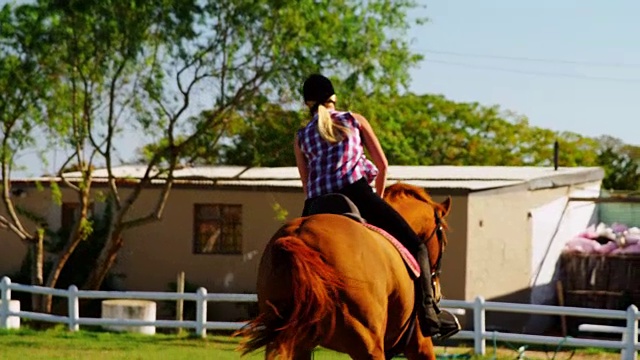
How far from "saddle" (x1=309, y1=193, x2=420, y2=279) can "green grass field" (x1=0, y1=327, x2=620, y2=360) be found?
6822mm

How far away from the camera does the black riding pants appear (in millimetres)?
8242

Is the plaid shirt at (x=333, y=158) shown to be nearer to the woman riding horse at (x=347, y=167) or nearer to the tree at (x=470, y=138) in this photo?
the woman riding horse at (x=347, y=167)

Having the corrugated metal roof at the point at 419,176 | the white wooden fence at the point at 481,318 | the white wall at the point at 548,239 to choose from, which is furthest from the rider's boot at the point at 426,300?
the white wall at the point at 548,239

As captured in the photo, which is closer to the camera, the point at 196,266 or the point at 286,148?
the point at 286,148

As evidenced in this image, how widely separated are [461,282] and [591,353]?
5971mm

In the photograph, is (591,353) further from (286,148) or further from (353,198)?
(353,198)

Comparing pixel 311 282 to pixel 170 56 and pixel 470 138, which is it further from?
pixel 470 138

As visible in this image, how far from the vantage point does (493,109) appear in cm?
6531

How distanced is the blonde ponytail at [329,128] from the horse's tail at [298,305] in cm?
106

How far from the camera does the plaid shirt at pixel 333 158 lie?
8195 millimetres

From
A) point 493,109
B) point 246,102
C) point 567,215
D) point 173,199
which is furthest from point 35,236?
point 493,109

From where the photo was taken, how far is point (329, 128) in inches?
320

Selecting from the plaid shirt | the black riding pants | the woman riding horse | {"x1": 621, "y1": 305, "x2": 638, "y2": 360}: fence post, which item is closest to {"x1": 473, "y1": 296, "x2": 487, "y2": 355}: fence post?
{"x1": 621, "y1": 305, "x2": 638, "y2": 360}: fence post

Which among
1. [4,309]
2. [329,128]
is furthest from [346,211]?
[4,309]
